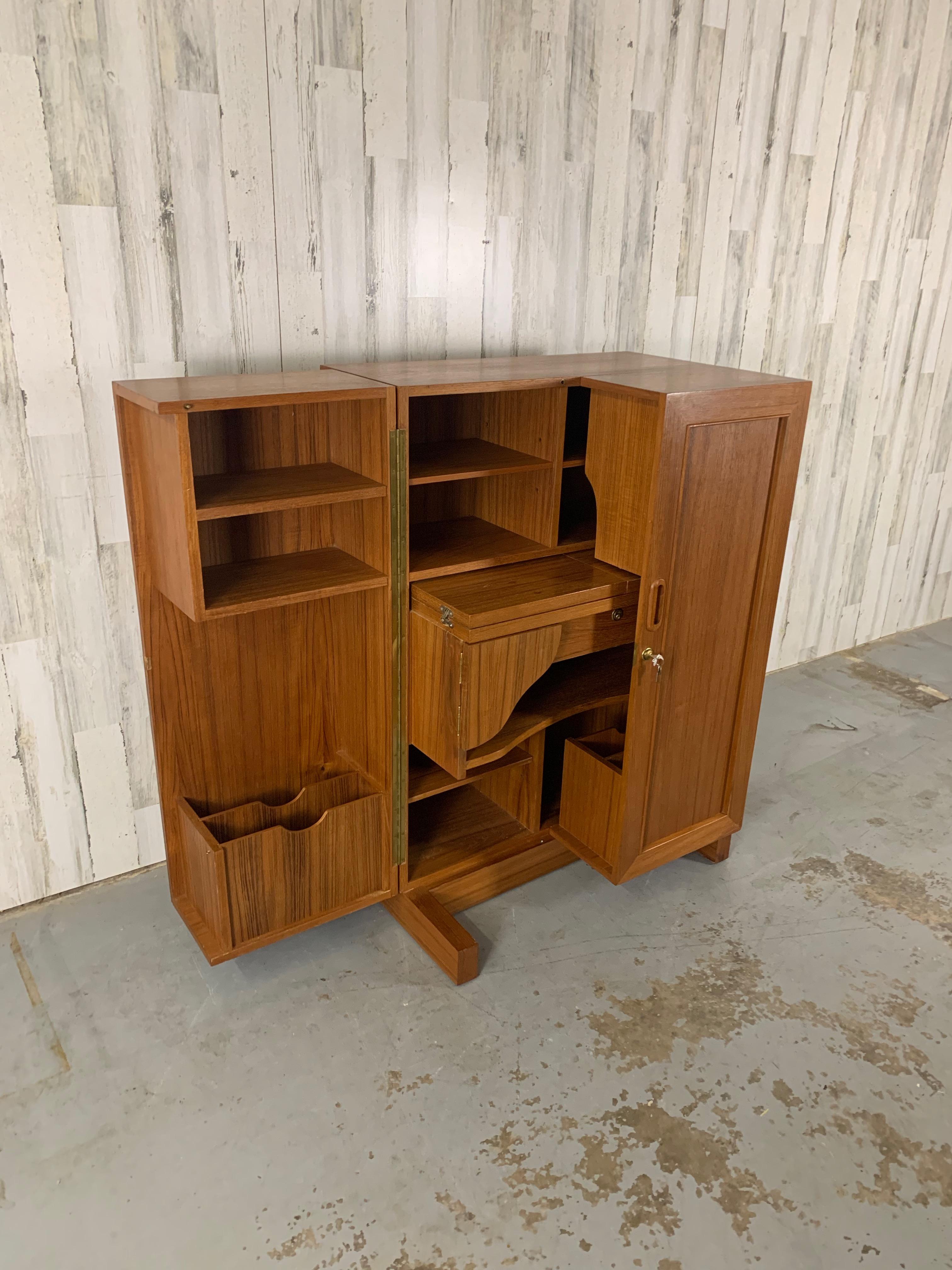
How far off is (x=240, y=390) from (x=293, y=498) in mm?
229

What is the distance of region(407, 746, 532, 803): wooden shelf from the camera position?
2.28m

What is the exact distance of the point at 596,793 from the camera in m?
2.38

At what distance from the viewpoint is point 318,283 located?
226 centimetres

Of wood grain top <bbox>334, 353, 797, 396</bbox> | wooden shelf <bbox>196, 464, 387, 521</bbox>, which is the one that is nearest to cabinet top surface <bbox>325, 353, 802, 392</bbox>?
wood grain top <bbox>334, 353, 797, 396</bbox>

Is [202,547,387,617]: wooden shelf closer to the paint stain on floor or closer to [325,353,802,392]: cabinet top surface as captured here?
[325,353,802,392]: cabinet top surface

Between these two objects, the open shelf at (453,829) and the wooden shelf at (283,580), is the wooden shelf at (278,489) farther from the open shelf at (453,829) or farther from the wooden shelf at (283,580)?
the open shelf at (453,829)

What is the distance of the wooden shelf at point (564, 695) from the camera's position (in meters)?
2.19

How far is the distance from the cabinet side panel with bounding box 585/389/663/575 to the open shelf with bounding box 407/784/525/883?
832mm

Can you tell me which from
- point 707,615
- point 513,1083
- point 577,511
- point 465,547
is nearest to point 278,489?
point 465,547

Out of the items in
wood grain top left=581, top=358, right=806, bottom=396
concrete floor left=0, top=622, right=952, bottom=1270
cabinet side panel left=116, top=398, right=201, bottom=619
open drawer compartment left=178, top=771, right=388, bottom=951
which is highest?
wood grain top left=581, top=358, right=806, bottom=396

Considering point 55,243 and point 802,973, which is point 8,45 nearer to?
point 55,243

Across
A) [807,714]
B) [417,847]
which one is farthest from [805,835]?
[417,847]

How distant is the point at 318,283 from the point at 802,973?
204cm

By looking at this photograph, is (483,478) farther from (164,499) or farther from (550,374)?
(164,499)
